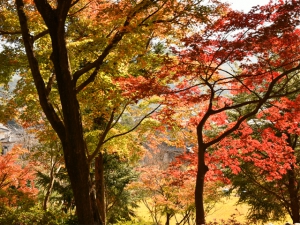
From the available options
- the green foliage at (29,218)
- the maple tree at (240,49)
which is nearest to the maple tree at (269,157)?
the maple tree at (240,49)

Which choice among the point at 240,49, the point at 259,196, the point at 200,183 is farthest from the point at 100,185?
the point at 240,49

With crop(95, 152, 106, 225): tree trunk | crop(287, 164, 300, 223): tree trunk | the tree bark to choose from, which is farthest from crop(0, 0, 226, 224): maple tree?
crop(287, 164, 300, 223): tree trunk

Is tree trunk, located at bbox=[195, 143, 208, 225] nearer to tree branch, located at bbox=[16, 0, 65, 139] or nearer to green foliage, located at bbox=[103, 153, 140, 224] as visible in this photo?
tree branch, located at bbox=[16, 0, 65, 139]

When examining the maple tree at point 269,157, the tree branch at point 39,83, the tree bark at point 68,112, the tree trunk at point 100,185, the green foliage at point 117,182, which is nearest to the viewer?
the tree bark at point 68,112

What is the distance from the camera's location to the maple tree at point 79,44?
199 inches

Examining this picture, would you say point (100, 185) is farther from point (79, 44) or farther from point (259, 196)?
point (259, 196)

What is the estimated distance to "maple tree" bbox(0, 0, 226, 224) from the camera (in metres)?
5.06

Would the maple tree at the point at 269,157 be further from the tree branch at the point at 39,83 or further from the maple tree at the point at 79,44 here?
the tree branch at the point at 39,83

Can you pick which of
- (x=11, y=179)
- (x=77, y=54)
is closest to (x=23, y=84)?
(x=77, y=54)

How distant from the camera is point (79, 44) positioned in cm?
616

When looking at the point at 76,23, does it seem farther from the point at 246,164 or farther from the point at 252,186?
the point at 252,186

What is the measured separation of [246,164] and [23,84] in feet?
26.4

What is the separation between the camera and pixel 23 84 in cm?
716

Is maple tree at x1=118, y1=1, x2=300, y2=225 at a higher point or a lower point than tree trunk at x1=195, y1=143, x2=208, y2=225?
higher
